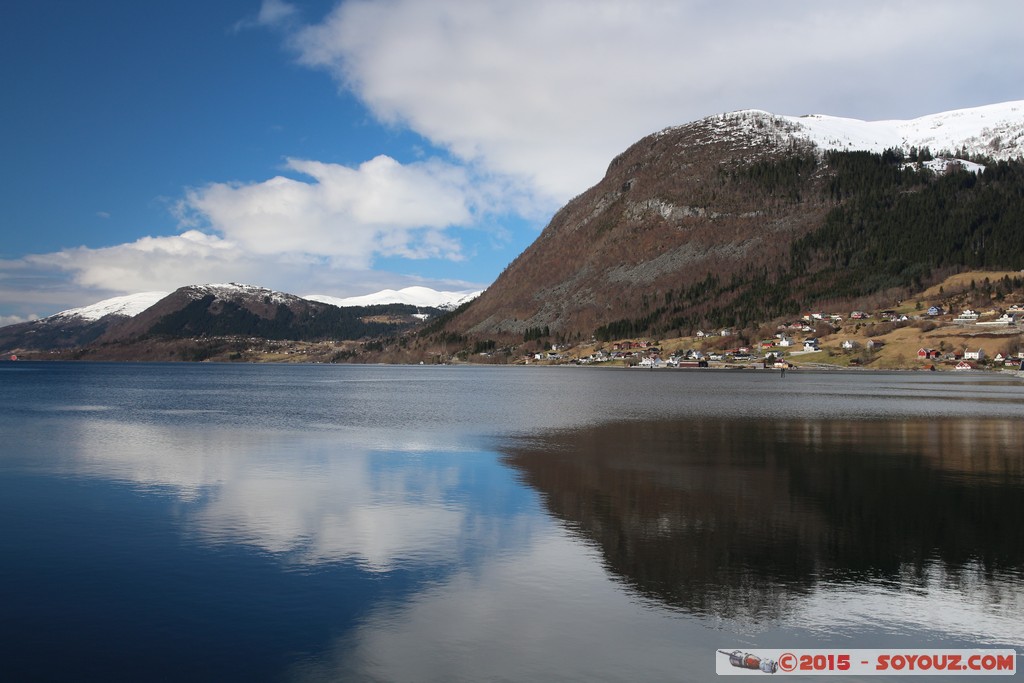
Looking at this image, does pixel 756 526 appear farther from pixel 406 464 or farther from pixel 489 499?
pixel 406 464

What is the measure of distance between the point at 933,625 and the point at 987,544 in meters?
9.30

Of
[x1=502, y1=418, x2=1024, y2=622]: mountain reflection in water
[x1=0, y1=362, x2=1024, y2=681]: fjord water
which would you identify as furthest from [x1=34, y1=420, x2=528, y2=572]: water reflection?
[x1=502, y1=418, x2=1024, y2=622]: mountain reflection in water

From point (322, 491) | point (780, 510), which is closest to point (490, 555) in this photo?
point (322, 491)

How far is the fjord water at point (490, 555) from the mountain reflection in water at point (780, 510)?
0.48 ft

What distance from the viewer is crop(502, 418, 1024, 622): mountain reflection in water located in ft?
68.1

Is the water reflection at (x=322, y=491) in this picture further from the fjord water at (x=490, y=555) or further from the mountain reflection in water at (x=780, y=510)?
the mountain reflection in water at (x=780, y=510)

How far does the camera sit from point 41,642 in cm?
1631

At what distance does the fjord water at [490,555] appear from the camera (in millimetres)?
16156

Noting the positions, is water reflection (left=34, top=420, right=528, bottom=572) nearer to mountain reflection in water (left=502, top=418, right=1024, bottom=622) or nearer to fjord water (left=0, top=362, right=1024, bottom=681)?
fjord water (left=0, top=362, right=1024, bottom=681)

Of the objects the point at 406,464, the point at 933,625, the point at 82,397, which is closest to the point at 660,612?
the point at 933,625

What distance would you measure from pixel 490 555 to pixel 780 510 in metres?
13.2

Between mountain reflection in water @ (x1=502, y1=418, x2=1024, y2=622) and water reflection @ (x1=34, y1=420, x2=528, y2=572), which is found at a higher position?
water reflection @ (x1=34, y1=420, x2=528, y2=572)

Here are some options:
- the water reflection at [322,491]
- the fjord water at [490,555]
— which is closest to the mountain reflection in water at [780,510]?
the fjord water at [490,555]

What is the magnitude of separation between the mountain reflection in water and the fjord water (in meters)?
0.15
